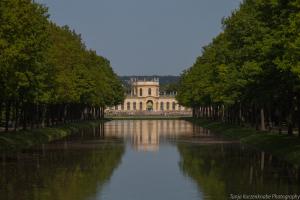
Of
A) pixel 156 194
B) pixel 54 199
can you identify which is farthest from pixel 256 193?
pixel 54 199

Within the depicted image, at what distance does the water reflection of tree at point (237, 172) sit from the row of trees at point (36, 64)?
1188 cm

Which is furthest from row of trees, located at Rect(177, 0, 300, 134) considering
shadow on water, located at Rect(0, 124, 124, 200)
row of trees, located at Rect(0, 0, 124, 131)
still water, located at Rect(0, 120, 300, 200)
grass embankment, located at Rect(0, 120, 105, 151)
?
grass embankment, located at Rect(0, 120, 105, 151)

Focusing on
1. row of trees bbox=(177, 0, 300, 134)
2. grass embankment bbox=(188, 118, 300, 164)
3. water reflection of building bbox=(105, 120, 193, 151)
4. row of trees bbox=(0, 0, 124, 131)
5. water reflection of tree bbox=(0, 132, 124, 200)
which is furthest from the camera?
water reflection of building bbox=(105, 120, 193, 151)

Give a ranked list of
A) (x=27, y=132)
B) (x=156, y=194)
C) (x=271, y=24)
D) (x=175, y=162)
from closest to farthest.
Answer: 1. (x=156, y=194)
2. (x=175, y=162)
3. (x=271, y=24)
4. (x=27, y=132)

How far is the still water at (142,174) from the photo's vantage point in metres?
28.2

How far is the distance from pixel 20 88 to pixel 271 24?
792 inches

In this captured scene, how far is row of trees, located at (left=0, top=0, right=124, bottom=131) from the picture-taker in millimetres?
47031

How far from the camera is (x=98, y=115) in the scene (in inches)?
6604

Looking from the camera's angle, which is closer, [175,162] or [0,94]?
[175,162]

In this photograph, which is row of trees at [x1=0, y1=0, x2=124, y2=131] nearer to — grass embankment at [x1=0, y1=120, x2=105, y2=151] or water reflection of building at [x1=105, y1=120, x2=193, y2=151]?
grass embankment at [x1=0, y1=120, x2=105, y2=151]

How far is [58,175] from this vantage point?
35.0 m

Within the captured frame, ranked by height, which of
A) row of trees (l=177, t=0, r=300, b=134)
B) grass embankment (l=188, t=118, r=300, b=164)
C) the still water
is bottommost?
the still water

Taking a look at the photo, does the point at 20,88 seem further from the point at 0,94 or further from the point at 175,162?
the point at 175,162

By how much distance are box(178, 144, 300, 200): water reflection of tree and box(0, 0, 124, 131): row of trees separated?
11.9 metres
